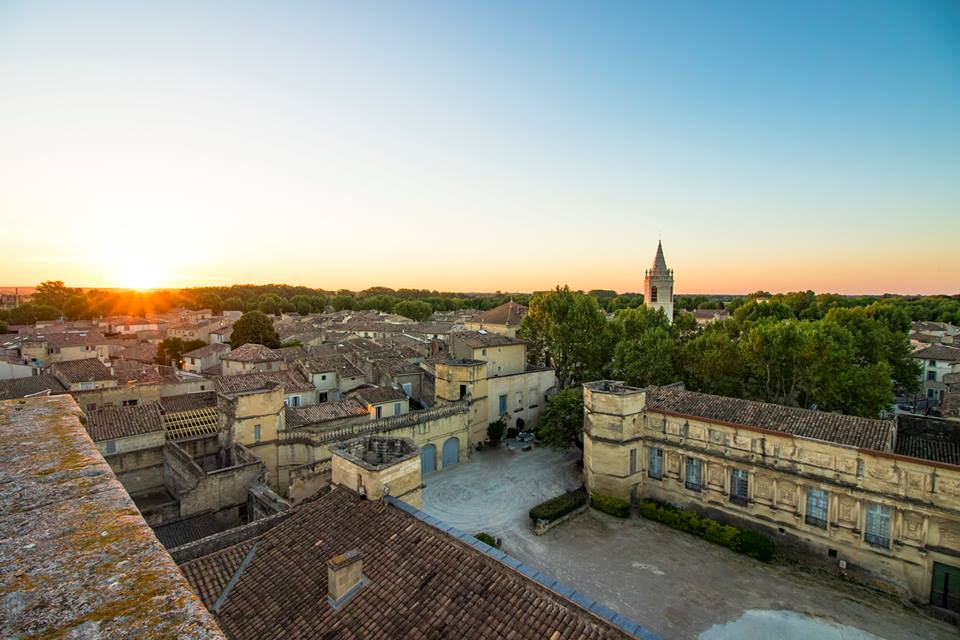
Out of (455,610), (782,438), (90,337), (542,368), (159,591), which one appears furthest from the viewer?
(90,337)

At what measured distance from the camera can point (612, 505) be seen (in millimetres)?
28859

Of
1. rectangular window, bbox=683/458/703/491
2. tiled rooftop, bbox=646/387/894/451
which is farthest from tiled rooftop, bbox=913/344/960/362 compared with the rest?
rectangular window, bbox=683/458/703/491

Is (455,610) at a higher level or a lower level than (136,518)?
lower

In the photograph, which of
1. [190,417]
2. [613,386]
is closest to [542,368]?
[613,386]

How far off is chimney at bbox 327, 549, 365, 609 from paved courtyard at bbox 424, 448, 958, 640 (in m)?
13.1

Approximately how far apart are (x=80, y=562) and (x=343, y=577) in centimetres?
955

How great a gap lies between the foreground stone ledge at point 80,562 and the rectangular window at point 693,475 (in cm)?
2919

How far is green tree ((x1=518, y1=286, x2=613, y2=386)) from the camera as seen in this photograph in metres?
49.7

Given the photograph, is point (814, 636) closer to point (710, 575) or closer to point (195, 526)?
point (710, 575)

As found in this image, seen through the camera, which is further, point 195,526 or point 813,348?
point 813,348

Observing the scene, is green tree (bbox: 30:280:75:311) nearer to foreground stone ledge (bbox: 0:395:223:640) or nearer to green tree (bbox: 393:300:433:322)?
green tree (bbox: 393:300:433:322)

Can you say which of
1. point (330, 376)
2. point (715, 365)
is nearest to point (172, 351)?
point (330, 376)

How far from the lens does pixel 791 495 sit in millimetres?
24906

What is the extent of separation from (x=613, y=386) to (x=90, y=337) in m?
61.7
